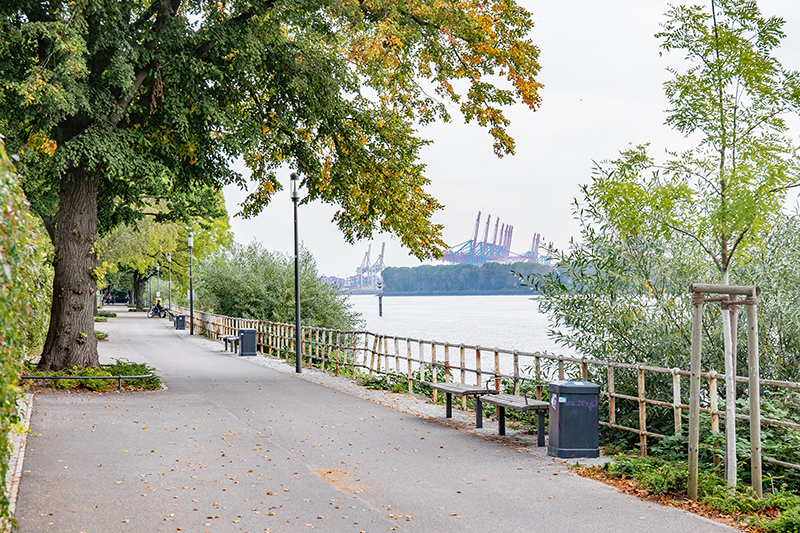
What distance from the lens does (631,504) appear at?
23.5ft

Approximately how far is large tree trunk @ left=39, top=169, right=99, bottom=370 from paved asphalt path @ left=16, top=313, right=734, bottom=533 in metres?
2.98

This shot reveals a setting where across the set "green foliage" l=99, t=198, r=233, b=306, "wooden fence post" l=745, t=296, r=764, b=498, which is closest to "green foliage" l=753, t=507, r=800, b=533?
"wooden fence post" l=745, t=296, r=764, b=498

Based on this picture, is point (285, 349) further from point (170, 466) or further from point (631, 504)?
point (631, 504)

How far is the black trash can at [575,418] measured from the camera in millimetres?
9070

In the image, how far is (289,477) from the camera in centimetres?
826

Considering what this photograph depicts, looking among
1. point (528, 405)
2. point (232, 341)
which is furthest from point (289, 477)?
point (232, 341)

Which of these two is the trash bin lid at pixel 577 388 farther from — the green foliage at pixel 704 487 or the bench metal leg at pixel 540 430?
the bench metal leg at pixel 540 430

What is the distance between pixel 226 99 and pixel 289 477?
37.5 feet

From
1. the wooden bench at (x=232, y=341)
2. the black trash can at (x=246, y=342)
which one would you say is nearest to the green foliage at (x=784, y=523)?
the black trash can at (x=246, y=342)

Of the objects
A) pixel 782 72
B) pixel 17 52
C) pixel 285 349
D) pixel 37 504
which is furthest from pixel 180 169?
pixel 782 72

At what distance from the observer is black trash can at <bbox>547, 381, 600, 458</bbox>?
9070 millimetres

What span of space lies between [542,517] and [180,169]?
515 inches

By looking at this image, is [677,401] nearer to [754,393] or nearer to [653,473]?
[653,473]

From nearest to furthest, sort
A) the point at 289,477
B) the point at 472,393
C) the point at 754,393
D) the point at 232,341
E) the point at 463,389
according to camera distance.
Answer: the point at 754,393 → the point at 289,477 → the point at 472,393 → the point at 463,389 → the point at 232,341
